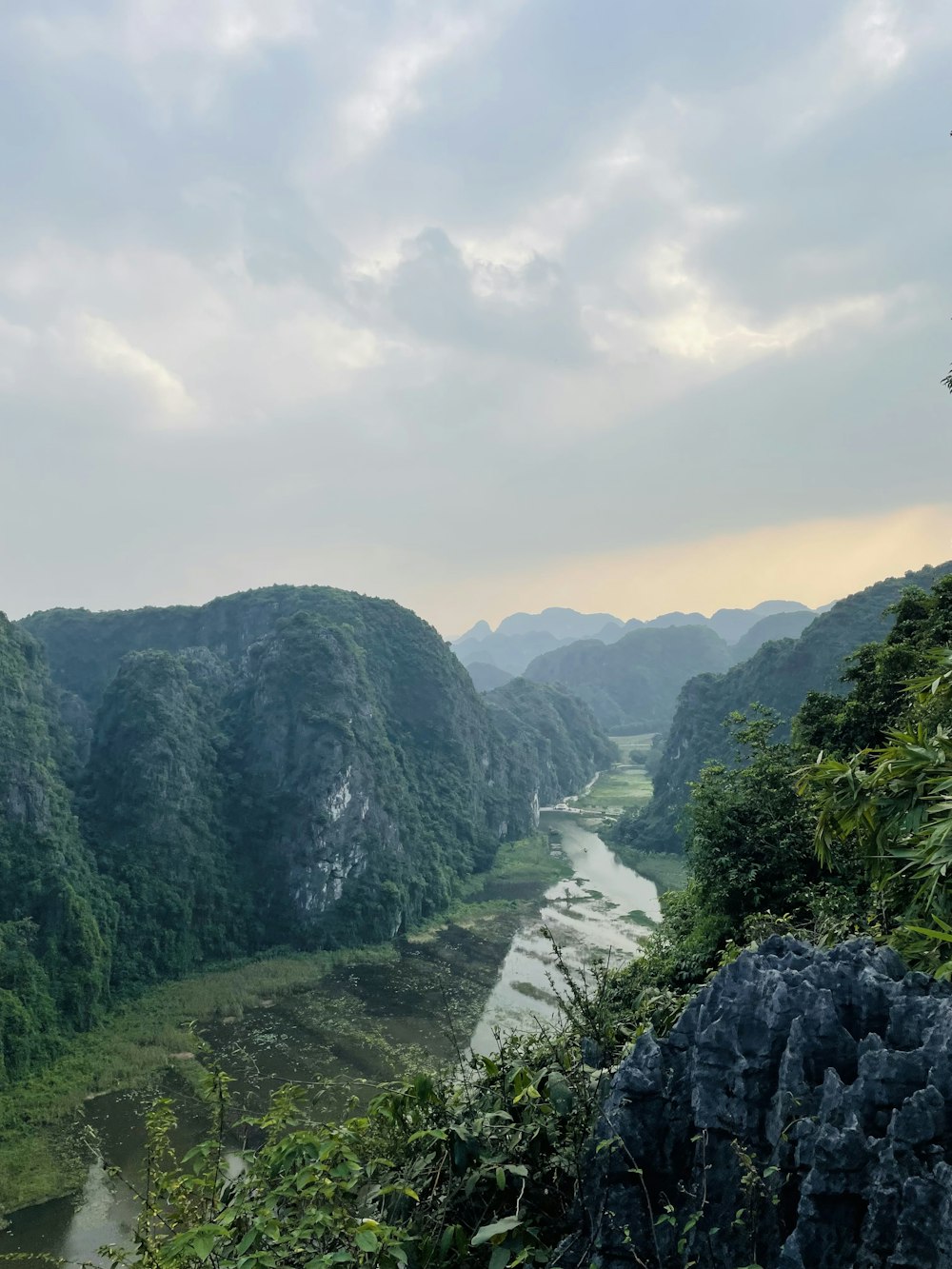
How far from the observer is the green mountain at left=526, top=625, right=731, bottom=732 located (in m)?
145

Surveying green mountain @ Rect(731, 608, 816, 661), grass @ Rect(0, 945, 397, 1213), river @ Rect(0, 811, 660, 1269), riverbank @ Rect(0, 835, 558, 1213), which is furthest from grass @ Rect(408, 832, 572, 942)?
green mountain @ Rect(731, 608, 816, 661)

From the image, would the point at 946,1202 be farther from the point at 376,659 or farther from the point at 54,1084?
the point at 376,659

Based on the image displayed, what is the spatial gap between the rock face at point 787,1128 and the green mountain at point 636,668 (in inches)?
5347

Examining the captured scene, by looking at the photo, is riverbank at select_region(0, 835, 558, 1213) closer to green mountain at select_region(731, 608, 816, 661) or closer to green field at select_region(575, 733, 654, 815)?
green field at select_region(575, 733, 654, 815)

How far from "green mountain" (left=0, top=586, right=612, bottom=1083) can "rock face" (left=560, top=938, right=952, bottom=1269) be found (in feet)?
92.3

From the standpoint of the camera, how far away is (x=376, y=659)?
2434 inches

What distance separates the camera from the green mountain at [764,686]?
51406 millimetres

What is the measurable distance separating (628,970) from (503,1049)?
202 inches

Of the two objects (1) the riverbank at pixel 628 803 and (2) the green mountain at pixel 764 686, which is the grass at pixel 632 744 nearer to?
(1) the riverbank at pixel 628 803

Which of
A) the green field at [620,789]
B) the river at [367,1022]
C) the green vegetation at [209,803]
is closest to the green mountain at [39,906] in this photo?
the green vegetation at [209,803]

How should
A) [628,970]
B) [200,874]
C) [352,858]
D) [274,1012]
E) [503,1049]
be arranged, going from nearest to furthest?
[503,1049], [628,970], [274,1012], [200,874], [352,858]

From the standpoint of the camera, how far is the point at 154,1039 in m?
25.0

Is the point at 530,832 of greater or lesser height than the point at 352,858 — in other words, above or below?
below

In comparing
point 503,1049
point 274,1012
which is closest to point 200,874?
point 274,1012
